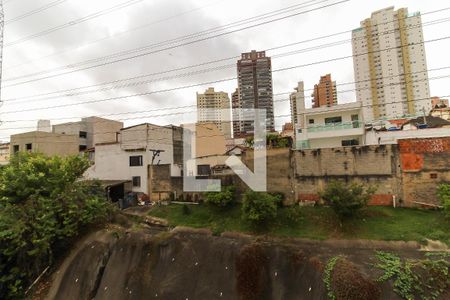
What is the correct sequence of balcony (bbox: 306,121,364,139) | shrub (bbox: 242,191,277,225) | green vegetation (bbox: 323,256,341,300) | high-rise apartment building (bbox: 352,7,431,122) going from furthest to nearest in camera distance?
high-rise apartment building (bbox: 352,7,431,122) → balcony (bbox: 306,121,364,139) → shrub (bbox: 242,191,277,225) → green vegetation (bbox: 323,256,341,300)

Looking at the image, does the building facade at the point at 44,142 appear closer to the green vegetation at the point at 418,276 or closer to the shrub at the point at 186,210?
the shrub at the point at 186,210

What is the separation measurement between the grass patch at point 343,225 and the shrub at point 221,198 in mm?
460

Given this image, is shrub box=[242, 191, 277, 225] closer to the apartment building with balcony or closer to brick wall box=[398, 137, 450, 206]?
brick wall box=[398, 137, 450, 206]

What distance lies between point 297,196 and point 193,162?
40.3ft

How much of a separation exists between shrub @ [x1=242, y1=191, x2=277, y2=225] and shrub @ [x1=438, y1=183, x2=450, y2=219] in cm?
797

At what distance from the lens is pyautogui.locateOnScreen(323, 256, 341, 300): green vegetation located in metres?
9.29

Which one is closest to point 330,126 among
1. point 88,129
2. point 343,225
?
point 343,225

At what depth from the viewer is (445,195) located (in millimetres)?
12703

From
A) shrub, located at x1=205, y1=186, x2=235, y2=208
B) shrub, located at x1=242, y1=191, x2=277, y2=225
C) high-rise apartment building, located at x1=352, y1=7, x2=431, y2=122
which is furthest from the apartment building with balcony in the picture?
high-rise apartment building, located at x1=352, y1=7, x2=431, y2=122

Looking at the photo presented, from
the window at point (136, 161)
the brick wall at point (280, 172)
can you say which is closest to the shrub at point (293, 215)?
the brick wall at point (280, 172)

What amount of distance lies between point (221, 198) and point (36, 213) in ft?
32.1

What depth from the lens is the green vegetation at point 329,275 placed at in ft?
30.5

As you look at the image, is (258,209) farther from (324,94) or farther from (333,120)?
(324,94)

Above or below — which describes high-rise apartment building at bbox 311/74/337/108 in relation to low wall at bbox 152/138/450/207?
above
